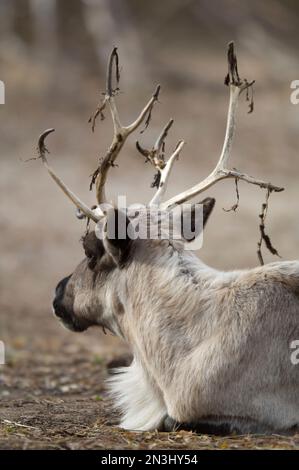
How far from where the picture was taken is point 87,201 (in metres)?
18.2

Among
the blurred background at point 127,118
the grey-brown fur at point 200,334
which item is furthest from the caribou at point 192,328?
the blurred background at point 127,118

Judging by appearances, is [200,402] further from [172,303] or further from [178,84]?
[178,84]

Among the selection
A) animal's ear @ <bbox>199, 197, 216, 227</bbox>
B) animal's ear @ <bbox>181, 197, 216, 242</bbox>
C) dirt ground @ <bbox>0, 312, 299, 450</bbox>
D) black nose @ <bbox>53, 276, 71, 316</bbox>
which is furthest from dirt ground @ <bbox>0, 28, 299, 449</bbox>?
animal's ear @ <bbox>199, 197, 216, 227</bbox>

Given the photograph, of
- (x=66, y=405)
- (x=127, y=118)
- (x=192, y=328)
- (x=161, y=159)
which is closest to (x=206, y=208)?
(x=161, y=159)

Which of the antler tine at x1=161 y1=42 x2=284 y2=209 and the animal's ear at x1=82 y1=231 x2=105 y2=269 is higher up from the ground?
the antler tine at x1=161 y1=42 x2=284 y2=209

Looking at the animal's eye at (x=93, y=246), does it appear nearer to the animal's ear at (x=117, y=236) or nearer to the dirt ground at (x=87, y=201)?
the animal's ear at (x=117, y=236)

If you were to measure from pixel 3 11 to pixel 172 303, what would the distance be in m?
21.8

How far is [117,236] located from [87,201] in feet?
41.6

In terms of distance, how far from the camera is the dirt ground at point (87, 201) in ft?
23.1

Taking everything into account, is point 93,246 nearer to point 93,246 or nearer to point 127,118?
point 93,246

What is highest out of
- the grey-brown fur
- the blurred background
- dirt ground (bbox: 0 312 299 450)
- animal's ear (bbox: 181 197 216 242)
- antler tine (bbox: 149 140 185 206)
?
the blurred background

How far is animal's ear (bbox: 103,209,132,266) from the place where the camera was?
5.44 meters

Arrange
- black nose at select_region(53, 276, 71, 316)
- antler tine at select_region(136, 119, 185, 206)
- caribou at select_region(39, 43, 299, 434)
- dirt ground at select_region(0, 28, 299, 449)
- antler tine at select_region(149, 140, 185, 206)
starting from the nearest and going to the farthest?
caribou at select_region(39, 43, 299, 434) < antler tine at select_region(149, 140, 185, 206) < black nose at select_region(53, 276, 71, 316) < antler tine at select_region(136, 119, 185, 206) < dirt ground at select_region(0, 28, 299, 449)

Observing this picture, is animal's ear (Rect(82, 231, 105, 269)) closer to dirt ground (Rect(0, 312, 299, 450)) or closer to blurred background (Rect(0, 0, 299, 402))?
dirt ground (Rect(0, 312, 299, 450))
